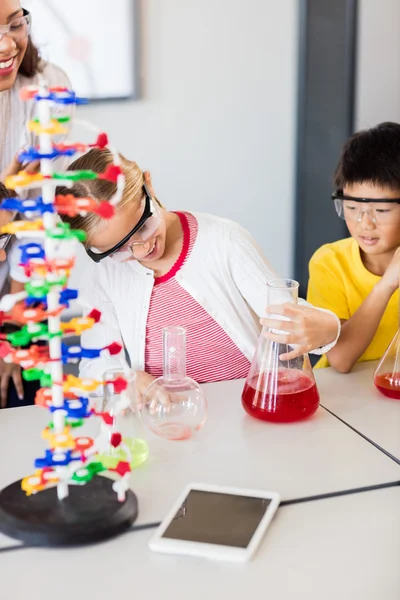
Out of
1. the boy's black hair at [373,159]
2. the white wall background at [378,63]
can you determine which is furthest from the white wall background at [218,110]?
the boy's black hair at [373,159]

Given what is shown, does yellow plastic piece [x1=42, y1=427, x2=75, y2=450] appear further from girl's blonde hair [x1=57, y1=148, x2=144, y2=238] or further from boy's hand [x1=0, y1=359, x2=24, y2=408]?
boy's hand [x1=0, y1=359, x2=24, y2=408]

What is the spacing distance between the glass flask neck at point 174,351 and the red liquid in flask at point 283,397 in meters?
0.12

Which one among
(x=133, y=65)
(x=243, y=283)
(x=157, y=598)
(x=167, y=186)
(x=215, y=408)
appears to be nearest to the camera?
(x=157, y=598)

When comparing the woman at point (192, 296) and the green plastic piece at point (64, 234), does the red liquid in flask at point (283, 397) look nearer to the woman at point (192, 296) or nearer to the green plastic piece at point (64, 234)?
the woman at point (192, 296)

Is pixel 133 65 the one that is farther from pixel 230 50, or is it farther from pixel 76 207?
pixel 76 207

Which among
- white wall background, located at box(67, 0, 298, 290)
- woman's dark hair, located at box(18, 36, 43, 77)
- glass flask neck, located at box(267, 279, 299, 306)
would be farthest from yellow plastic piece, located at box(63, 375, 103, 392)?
white wall background, located at box(67, 0, 298, 290)

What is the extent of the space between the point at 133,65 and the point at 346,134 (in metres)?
1.03

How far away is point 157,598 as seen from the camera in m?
0.89

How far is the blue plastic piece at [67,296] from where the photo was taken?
934 millimetres

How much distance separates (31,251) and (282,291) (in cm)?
54

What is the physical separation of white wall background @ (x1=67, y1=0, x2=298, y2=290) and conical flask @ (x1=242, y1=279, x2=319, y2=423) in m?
2.27

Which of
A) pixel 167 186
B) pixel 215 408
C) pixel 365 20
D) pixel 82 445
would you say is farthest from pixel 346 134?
pixel 82 445

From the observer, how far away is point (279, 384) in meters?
1.32

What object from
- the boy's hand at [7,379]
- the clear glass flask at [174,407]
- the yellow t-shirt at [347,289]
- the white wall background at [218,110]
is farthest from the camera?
the white wall background at [218,110]
